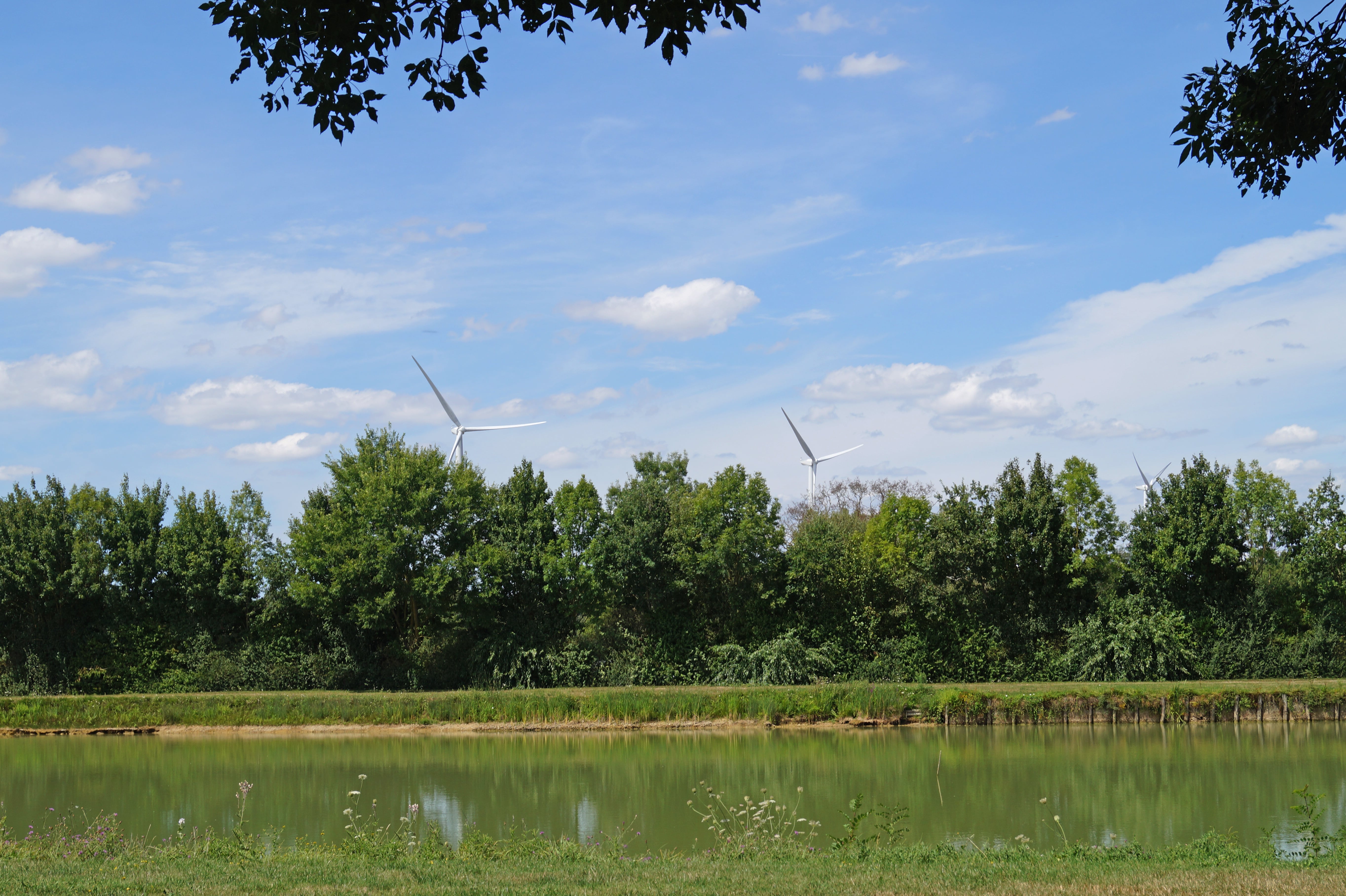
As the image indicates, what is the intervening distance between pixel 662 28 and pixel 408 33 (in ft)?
5.92

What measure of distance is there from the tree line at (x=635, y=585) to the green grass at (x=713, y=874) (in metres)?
25.9

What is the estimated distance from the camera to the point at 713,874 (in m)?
10.1

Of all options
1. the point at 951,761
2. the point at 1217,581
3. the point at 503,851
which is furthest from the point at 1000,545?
the point at 503,851

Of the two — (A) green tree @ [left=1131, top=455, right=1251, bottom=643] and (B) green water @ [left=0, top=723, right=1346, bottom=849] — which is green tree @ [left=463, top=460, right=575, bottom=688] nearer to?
(B) green water @ [left=0, top=723, right=1346, bottom=849]

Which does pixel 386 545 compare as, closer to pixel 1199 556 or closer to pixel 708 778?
pixel 708 778

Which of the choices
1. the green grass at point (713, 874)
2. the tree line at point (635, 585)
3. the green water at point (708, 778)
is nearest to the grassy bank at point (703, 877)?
the green grass at point (713, 874)

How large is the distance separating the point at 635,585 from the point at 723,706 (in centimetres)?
857

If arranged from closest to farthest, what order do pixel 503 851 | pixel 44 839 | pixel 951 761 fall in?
pixel 503 851, pixel 44 839, pixel 951 761

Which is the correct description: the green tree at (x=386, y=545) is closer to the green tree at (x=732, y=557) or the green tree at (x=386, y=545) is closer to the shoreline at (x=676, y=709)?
the shoreline at (x=676, y=709)

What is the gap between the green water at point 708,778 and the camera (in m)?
16.0

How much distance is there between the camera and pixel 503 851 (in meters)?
12.2

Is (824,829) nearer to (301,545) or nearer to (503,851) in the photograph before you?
(503,851)

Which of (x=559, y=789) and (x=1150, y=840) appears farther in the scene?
(x=559, y=789)

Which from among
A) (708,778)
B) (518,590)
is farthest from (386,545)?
(708,778)
